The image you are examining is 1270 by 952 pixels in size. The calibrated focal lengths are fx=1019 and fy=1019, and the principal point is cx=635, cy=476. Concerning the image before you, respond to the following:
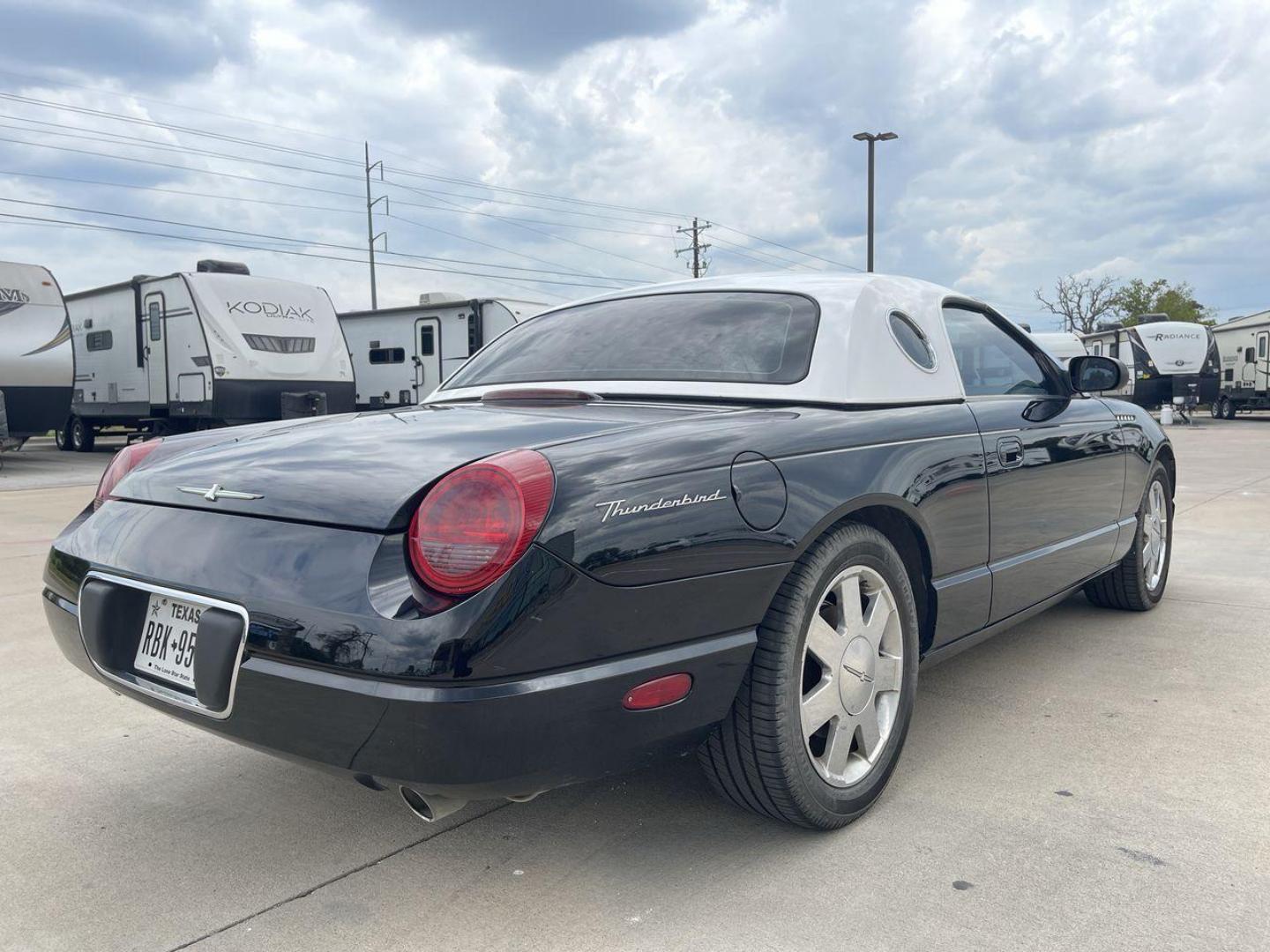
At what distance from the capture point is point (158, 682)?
2.22 metres

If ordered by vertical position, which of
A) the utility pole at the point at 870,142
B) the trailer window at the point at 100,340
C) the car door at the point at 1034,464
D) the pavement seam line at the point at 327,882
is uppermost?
the utility pole at the point at 870,142

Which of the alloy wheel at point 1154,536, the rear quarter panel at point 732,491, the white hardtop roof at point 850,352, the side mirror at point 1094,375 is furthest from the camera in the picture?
the alloy wheel at point 1154,536

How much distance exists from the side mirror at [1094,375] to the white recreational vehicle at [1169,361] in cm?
2389

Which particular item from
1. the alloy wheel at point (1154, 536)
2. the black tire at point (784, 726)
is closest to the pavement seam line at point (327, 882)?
the black tire at point (784, 726)

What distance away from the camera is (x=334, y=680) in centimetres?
191

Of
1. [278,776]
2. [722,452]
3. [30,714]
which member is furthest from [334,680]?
[30,714]

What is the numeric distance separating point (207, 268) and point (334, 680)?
14.9 m

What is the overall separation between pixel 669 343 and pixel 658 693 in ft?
4.20

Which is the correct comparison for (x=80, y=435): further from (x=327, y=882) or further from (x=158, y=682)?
(x=327, y=882)

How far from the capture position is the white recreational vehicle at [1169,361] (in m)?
25.9

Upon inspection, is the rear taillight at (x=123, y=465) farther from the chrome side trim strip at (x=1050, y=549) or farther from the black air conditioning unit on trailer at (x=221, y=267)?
the black air conditioning unit on trailer at (x=221, y=267)

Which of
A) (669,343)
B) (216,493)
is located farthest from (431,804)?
(669,343)

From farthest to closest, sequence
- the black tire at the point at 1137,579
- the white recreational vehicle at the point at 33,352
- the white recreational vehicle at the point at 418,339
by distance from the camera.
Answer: the white recreational vehicle at the point at 418,339 → the white recreational vehicle at the point at 33,352 → the black tire at the point at 1137,579

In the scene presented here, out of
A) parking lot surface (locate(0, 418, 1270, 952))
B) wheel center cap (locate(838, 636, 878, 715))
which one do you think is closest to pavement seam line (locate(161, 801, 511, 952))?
parking lot surface (locate(0, 418, 1270, 952))
